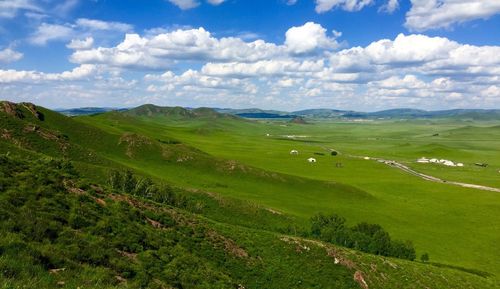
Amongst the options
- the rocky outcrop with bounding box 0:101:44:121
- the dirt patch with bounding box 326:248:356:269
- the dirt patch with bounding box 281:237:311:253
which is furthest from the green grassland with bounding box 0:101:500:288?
the rocky outcrop with bounding box 0:101:44:121

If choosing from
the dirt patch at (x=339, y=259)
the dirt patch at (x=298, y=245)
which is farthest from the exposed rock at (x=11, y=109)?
the dirt patch at (x=339, y=259)

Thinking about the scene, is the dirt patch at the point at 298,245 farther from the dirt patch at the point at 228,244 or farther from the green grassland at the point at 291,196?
the dirt patch at the point at 228,244

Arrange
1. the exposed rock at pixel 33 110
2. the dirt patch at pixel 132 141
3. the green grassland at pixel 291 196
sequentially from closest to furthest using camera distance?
1. the green grassland at pixel 291 196
2. the exposed rock at pixel 33 110
3. the dirt patch at pixel 132 141

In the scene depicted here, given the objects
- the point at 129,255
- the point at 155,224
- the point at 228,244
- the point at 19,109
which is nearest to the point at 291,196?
the point at 228,244

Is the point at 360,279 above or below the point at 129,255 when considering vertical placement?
below

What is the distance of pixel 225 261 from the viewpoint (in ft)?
109

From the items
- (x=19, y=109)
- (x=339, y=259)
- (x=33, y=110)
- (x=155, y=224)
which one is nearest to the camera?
(x=155, y=224)

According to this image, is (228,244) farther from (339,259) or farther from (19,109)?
(19,109)

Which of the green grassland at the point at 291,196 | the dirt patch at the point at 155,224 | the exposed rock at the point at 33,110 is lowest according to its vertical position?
the green grassland at the point at 291,196

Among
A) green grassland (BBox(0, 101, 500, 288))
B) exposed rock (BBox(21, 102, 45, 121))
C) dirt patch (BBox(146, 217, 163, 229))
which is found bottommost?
green grassland (BBox(0, 101, 500, 288))

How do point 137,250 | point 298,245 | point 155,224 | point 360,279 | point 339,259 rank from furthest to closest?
point 298,245 < point 339,259 < point 360,279 < point 155,224 < point 137,250

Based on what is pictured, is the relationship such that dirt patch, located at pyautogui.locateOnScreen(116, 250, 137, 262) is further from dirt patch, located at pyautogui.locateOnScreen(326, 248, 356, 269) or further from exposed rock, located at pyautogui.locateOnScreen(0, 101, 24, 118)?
exposed rock, located at pyautogui.locateOnScreen(0, 101, 24, 118)

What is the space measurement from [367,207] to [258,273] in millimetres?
77607

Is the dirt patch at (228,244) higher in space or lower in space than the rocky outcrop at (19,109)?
lower
